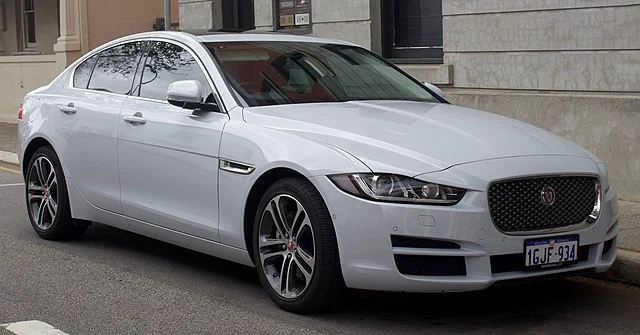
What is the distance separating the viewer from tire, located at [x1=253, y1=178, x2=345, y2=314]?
19.4ft

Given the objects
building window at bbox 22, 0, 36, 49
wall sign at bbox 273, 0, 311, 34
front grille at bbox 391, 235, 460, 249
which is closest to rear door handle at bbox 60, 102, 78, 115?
front grille at bbox 391, 235, 460, 249

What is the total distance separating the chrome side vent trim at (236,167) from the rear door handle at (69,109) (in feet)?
6.69

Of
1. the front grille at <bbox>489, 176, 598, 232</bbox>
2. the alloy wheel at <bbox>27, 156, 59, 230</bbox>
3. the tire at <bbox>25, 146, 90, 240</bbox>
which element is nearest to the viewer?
the front grille at <bbox>489, 176, 598, 232</bbox>

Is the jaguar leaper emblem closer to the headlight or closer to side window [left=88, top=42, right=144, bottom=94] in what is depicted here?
the headlight

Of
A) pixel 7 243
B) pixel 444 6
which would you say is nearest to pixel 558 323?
pixel 7 243

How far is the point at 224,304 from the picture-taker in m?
6.58

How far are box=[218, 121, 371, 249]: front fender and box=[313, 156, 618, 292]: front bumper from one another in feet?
0.48

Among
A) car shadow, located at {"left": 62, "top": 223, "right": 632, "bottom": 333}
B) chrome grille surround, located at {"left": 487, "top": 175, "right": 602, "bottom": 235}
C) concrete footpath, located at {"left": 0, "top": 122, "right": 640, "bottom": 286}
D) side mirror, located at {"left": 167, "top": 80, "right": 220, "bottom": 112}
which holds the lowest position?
car shadow, located at {"left": 62, "top": 223, "right": 632, "bottom": 333}

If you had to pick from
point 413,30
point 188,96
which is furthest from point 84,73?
point 413,30

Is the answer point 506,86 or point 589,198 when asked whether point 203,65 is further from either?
point 506,86

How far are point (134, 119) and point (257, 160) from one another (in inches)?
57.3

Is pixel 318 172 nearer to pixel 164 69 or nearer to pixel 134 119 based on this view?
pixel 134 119

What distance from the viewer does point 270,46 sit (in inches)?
297

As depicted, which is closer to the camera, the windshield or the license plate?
the license plate
